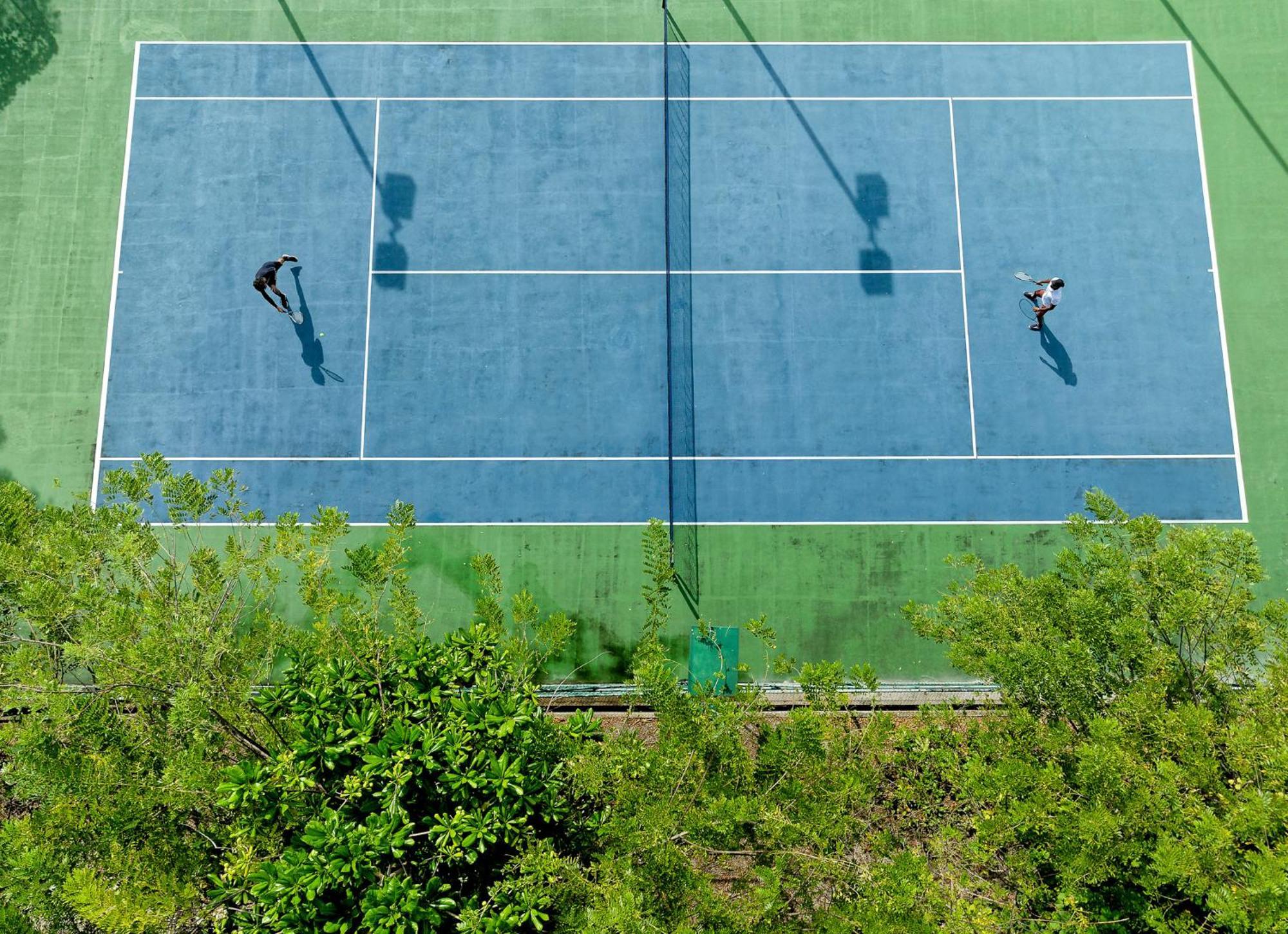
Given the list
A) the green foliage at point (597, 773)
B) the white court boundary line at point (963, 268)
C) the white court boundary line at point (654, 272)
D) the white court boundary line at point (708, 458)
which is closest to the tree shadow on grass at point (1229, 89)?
the white court boundary line at point (963, 268)

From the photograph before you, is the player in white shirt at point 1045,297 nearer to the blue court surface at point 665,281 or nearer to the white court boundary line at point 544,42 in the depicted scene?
the blue court surface at point 665,281

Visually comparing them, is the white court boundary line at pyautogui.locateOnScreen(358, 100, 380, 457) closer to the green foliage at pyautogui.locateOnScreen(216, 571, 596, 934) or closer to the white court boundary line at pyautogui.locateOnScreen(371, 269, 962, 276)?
the white court boundary line at pyautogui.locateOnScreen(371, 269, 962, 276)

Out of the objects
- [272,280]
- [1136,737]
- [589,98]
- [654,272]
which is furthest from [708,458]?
[272,280]

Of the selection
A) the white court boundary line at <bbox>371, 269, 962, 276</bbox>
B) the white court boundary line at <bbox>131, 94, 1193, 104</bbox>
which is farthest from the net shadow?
the white court boundary line at <bbox>131, 94, 1193, 104</bbox>

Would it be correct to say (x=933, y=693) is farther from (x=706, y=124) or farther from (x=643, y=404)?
(x=706, y=124)

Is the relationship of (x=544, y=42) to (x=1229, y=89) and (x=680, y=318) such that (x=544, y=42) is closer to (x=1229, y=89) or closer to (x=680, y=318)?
(x=680, y=318)
